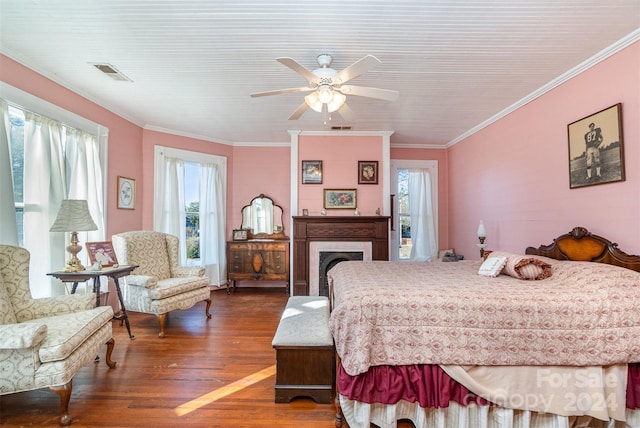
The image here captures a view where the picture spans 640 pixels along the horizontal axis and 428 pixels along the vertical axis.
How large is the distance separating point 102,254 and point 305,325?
256 centimetres

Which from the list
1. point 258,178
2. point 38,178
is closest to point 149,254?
point 38,178

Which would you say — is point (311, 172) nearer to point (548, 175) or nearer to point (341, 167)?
point (341, 167)

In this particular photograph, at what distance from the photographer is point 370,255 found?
4.70m

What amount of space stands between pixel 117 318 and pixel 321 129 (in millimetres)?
3795

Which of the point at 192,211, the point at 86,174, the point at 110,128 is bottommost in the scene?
the point at 192,211

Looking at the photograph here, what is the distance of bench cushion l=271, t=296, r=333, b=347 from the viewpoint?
6.71ft

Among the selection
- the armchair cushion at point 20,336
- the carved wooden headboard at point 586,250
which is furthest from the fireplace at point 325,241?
the armchair cushion at point 20,336

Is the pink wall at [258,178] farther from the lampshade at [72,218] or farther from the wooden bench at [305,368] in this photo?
the wooden bench at [305,368]

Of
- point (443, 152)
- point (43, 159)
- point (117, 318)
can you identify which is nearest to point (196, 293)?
point (117, 318)

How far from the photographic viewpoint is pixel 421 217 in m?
5.46

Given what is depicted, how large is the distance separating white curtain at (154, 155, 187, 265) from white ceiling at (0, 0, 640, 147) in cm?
129

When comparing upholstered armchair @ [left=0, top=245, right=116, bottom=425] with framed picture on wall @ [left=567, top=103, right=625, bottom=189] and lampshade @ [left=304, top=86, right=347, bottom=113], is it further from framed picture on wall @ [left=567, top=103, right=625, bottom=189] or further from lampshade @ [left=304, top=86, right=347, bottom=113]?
framed picture on wall @ [left=567, top=103, right=625, bottom=189]

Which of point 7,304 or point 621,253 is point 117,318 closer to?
point 7,304

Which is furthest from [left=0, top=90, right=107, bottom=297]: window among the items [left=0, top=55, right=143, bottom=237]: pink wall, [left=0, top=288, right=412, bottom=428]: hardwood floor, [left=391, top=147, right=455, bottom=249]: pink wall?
[left=391, top=147, right=455, bottom=249]: pink wall
